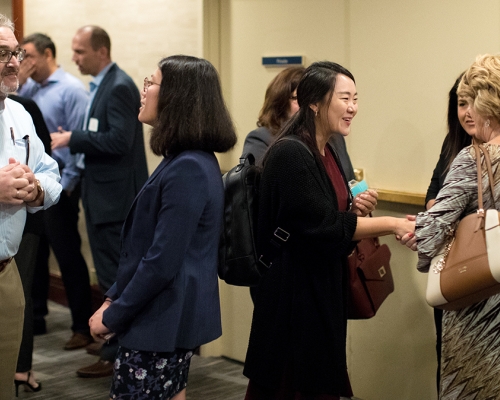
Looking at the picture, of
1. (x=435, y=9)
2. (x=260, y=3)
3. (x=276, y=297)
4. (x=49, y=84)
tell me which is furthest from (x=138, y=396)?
(x=49, y=84)

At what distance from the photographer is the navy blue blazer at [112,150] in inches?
181

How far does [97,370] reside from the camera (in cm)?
437

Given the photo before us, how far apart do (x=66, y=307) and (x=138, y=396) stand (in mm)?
3832

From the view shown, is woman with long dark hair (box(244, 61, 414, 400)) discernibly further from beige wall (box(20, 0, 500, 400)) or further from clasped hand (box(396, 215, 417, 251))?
beige wall (box(20, 0, 500, 400))

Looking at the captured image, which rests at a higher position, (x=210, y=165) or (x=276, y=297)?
(x=210, y=165)

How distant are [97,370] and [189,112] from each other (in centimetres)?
242

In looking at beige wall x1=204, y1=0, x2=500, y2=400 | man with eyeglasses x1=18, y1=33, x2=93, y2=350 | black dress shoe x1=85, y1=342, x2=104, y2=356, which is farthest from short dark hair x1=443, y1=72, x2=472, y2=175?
man with eyeglasses x1=18, y1=33, x2=93, y2=350

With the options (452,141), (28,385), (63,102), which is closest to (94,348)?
(28,385)

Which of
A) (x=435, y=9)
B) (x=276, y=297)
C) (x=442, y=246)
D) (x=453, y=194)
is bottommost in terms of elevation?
(x=276, y=297)

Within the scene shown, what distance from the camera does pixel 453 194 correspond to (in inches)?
95.3

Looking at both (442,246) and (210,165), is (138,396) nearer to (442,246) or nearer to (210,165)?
(210,165)

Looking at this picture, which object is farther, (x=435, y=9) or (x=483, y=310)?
(x=435, y=9)

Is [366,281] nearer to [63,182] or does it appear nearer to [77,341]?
[77,341]

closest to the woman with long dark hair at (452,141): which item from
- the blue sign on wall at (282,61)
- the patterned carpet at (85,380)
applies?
the blue sign on wall at (282,61)
